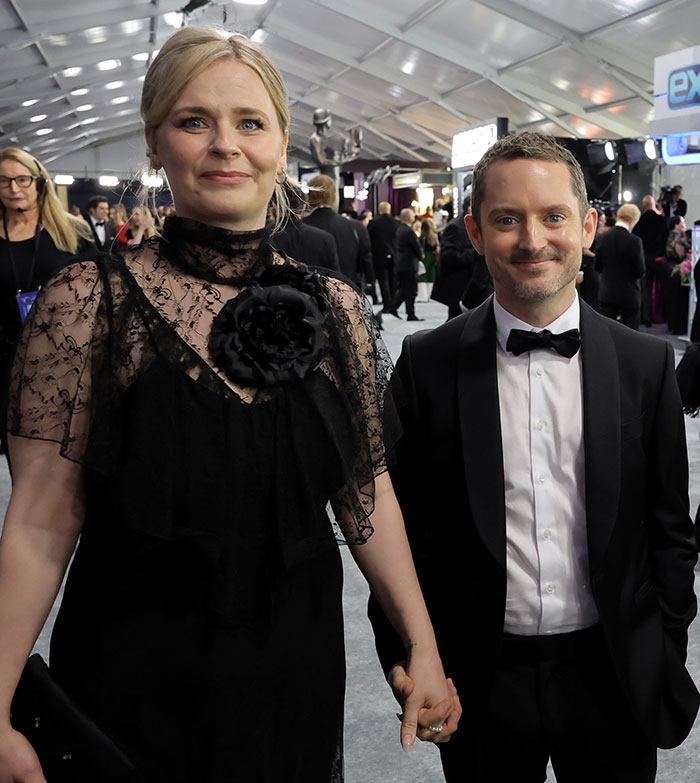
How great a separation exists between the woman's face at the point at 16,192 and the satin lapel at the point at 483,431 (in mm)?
2857

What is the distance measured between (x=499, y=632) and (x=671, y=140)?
9.88m

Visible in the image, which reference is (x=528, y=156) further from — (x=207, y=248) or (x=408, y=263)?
(x=408, y=263)

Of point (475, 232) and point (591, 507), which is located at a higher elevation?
point (475, 232)

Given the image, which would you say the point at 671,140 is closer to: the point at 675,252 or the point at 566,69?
the point at 675,252

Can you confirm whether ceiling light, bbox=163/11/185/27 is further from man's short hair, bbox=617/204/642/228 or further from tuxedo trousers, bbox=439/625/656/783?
tuxedo trousers, bbox=439/625/656/783

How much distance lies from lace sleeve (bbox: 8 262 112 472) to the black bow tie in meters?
0.68

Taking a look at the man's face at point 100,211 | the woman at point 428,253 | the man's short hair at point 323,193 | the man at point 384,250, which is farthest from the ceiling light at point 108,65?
the man's short hair at point 323,193

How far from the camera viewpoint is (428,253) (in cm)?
1644

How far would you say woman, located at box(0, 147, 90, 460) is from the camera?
12.9 feet

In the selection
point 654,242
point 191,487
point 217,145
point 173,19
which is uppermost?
point 173,19

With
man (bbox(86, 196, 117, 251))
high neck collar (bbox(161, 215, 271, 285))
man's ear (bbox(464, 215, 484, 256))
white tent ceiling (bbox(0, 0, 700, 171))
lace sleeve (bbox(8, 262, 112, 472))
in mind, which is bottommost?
lace sleeve (bbox(8, 262, 112, 472))

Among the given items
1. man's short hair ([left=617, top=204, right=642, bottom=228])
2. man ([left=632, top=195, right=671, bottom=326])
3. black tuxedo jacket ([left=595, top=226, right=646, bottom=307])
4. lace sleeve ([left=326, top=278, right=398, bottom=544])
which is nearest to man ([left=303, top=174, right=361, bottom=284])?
black tuxedo jacket ([left=595, top=226, right=646, bottom=307])
